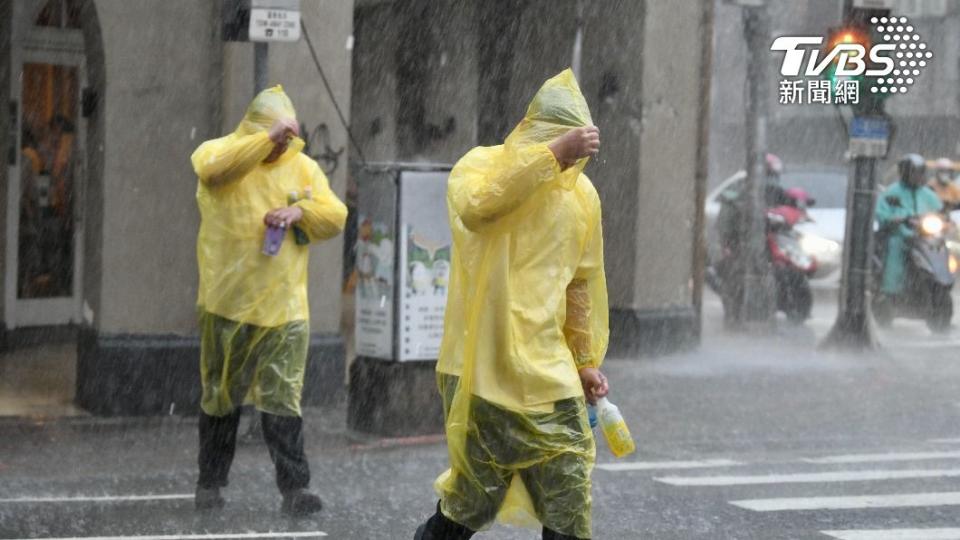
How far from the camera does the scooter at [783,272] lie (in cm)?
1962

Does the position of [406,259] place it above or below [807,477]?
above

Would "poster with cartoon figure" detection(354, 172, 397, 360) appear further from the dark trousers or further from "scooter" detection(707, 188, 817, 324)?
"scooter" detection(707, 188, 817, 324)

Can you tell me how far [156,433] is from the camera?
11.2 metres

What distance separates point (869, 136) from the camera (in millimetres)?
16109

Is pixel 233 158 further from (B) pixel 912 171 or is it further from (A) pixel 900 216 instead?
(A) pixel 900 216

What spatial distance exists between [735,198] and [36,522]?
528 inches

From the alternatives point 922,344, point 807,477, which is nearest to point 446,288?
point 807,477

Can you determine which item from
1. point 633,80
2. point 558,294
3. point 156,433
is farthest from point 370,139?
point 558,294

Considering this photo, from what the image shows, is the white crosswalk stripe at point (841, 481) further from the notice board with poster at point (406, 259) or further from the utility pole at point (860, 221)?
the utility pole at point (860, 221)

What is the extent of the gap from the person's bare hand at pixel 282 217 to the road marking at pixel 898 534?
9.63ft

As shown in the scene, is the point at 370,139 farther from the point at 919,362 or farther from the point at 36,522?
the point at 36,522

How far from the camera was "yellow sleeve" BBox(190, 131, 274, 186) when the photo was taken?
814cm

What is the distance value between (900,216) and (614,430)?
535 inches

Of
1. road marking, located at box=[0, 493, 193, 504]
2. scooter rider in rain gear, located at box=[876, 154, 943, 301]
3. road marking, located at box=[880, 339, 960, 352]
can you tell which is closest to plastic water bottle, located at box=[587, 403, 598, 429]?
road marking, located at box=[0, 493, 193, 504]
